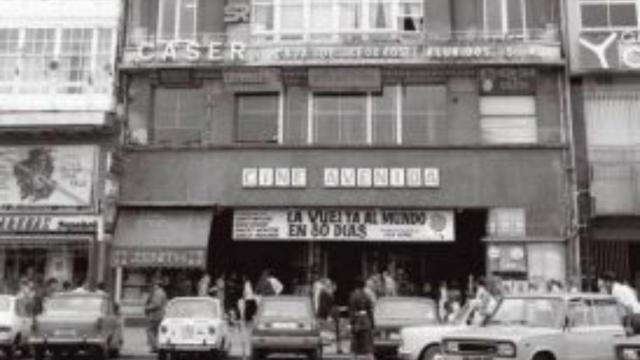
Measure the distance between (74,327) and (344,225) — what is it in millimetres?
10442

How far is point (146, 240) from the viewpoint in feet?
102

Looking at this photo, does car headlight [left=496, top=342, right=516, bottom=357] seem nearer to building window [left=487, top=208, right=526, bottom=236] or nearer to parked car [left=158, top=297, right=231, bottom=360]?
parked car [left=158, top=297, right=231, bottom=360]

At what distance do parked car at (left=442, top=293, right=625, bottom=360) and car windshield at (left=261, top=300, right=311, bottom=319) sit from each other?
695cm

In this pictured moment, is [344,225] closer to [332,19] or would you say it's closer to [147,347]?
[332,19]

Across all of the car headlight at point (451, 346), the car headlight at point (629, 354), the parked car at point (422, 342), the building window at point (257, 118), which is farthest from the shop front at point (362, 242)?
the car headlight at point (629, 354)

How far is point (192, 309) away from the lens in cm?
2469

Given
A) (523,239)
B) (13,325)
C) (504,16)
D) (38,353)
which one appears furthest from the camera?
(504,16)

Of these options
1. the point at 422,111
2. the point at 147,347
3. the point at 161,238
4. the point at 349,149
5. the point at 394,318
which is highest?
the point at 422,111

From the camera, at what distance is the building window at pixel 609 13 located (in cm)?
3189

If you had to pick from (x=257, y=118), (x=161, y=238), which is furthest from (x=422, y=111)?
(x=161, y=238)

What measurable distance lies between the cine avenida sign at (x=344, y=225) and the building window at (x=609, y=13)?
26.3ft

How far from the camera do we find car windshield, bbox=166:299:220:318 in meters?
24.5

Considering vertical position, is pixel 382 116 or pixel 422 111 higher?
pixel 422 111

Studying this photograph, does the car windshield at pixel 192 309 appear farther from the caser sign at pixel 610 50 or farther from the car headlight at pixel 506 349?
the caser sign at pixel 610 50
